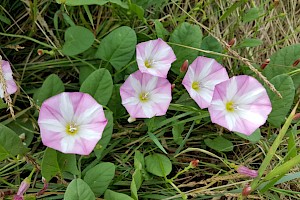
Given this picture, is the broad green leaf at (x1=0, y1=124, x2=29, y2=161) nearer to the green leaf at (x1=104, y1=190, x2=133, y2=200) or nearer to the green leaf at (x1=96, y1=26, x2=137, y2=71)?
the green leaf at (x1=104, y1=190, x2=133, y2=200)

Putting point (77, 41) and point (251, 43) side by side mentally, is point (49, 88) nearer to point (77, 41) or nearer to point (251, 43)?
point (77, 41)

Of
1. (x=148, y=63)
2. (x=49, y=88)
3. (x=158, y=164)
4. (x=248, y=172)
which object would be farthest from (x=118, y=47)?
(x=248, y=172)

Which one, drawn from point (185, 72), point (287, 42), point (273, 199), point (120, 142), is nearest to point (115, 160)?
point (120, 142)

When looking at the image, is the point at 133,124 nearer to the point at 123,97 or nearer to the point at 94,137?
the point at 123,97

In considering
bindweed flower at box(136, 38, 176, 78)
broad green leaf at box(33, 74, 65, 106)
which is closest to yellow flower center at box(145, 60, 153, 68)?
bindweed flower at box(136, 38, 176, 78)

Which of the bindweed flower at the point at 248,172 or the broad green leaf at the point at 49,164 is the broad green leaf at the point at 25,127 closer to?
the broad green leaf at the point at 49,164

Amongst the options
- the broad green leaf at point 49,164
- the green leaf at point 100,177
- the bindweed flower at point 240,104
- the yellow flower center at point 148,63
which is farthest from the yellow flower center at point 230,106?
the broad green leaf at point 49,164
